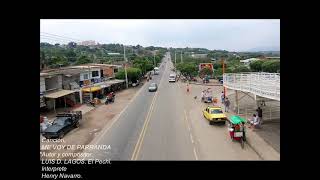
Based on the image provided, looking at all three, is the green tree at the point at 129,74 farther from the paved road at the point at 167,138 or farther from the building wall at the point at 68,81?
the paved road at the point at 167,138

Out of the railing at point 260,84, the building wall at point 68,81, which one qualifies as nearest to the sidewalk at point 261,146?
the railing at point 260,84

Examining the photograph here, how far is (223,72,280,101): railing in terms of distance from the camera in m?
13.0

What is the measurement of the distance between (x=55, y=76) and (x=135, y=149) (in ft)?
38.8

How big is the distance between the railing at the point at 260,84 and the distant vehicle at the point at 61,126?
8.18 meters

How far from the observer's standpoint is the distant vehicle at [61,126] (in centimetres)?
1280

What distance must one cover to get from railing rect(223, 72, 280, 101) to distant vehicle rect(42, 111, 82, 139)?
8183 millimetres

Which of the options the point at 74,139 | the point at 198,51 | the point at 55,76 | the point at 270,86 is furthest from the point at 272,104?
the point at 198,51

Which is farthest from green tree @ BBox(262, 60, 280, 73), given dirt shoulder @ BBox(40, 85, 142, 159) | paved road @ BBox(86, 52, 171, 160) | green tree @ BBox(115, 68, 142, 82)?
paved road @ BBox(86, 52, 171, 160)

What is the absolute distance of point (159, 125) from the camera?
15609 mm

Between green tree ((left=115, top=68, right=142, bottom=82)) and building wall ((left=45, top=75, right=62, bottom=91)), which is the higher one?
green tree ((left=115, top=68, right=142, bottom=82))

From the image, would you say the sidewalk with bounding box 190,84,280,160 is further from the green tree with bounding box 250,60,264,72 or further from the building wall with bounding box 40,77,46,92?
the green tree with bounding box 250,60,264,72

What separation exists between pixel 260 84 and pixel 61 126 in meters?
8.44

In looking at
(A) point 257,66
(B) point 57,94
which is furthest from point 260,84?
(A) point 257,66

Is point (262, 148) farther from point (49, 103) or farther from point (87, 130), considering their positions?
point (49, 103)
